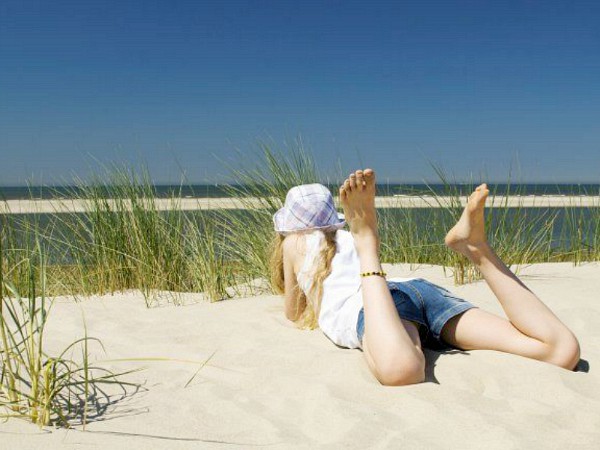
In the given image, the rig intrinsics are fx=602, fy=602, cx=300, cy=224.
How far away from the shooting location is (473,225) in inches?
80.4

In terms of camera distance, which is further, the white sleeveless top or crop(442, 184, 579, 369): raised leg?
the white sleeveless top

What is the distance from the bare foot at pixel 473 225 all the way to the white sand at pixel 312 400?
366 millimetres

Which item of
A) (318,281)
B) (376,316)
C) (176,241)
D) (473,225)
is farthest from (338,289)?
(176,241)

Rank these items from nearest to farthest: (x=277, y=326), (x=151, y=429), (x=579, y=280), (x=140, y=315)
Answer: (x=151, y=429)
(x=277, y=326)
(x=140, y=315)
(x=579, y=280)

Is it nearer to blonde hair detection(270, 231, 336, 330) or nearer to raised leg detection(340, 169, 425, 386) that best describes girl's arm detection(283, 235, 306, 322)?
blonde hair detection(270, 231, 336, 330)

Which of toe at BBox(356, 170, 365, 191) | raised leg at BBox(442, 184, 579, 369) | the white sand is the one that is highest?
toe at BBox(356, 170, 365, 191)

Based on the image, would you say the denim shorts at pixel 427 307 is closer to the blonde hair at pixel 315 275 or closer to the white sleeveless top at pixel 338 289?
the white sleeveless top at pixel 338 289

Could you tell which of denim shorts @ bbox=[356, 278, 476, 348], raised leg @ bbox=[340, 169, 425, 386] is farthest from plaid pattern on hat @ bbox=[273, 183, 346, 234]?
denim shorts @ bbox=[356, 278, 476, 348]

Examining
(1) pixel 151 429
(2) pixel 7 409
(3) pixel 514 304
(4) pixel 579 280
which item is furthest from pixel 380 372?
(4) pixel 579 280

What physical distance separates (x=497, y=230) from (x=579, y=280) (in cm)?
57

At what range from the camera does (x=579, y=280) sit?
3365 mm

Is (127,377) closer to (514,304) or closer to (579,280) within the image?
(514,304)

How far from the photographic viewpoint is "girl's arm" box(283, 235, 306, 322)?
7.72 ft

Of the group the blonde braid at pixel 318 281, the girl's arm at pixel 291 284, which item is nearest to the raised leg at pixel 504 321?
the blonde braid at pixel 318 281
